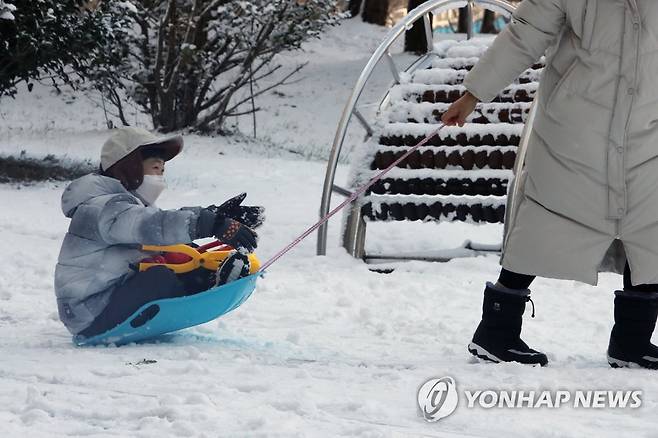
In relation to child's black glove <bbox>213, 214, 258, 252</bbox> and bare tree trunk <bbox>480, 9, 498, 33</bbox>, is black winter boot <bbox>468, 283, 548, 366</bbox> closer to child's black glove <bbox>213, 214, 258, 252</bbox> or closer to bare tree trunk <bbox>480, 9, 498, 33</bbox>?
child's black glove <bbox>213, 214, 258, 252</bbox>

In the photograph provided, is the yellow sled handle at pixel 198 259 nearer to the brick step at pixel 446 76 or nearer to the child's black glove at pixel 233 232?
the child's black glove at pixel 233 232

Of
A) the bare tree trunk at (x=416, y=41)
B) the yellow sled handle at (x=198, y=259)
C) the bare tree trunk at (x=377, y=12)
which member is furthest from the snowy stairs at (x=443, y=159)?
the bare tree trunk at (x=377, y=12)

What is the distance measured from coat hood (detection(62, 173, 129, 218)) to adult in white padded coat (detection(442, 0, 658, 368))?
1296 mm

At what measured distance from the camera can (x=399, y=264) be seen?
616cm

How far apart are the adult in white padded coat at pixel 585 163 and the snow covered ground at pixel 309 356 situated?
25 cm

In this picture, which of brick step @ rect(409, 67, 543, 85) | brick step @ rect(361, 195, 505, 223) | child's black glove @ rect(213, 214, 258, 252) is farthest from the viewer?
brick step @ rect(409, 67, 543, 85)

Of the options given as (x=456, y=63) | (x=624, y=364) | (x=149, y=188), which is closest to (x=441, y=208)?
(x=456, y=63)

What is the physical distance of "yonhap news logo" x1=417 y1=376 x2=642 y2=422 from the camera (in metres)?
2.96

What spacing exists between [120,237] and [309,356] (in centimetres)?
77

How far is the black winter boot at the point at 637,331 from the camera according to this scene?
3.52 meters

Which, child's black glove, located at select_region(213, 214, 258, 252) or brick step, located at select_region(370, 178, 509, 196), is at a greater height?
child's black glove, located at select_region(213, 214, 258, 252)

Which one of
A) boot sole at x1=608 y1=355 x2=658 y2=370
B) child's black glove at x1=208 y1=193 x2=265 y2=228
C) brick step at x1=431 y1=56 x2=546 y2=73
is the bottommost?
boot sole at x1=608 y1=355 x2=658 y2=370

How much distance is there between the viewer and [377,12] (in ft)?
76.4

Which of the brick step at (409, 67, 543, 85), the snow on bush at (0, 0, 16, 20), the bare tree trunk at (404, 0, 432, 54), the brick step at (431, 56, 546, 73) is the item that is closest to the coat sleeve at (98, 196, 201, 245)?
the brick step at (409, 67, 543, 85)
